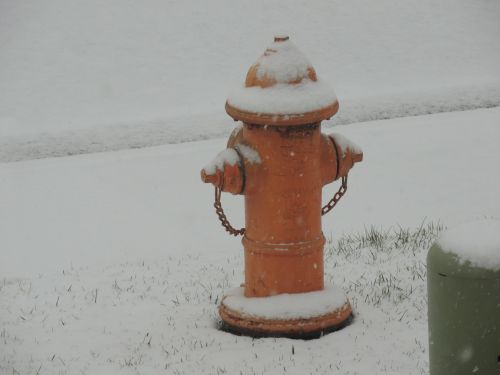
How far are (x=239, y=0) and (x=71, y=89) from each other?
4.07 m

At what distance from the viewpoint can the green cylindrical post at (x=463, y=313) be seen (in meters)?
3.50

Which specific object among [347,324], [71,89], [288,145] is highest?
[288,145]

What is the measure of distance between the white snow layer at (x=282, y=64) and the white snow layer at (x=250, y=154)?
0.36 m

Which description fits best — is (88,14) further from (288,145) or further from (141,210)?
(288,145)

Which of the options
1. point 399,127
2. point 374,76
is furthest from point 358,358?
Result: point 374,76

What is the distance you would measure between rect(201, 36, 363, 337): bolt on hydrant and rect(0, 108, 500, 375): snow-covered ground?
0.15m

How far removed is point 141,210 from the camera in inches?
308

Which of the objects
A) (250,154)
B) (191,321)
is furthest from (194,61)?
(250,154)

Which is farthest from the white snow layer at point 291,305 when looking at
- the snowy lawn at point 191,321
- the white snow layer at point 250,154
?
the white snow layer at point 250,154

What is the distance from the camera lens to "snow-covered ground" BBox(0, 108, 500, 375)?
15.1 ft

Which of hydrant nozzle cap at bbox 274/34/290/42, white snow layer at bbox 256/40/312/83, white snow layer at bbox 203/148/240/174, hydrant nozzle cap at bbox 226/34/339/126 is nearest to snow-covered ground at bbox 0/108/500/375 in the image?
white snow layer at bbox 203/148/240/174

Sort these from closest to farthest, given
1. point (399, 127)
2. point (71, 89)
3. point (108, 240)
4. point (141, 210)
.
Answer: point (108, 240)
point (141, 210)
point (399, 127)
point (71, 89)

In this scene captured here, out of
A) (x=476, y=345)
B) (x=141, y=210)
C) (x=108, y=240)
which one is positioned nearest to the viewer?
(x=476, y=345)

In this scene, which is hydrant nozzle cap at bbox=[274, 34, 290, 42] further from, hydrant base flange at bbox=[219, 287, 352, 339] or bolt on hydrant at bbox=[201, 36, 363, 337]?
hydrant base flange at bbox=[219, 287, 352, 339]
